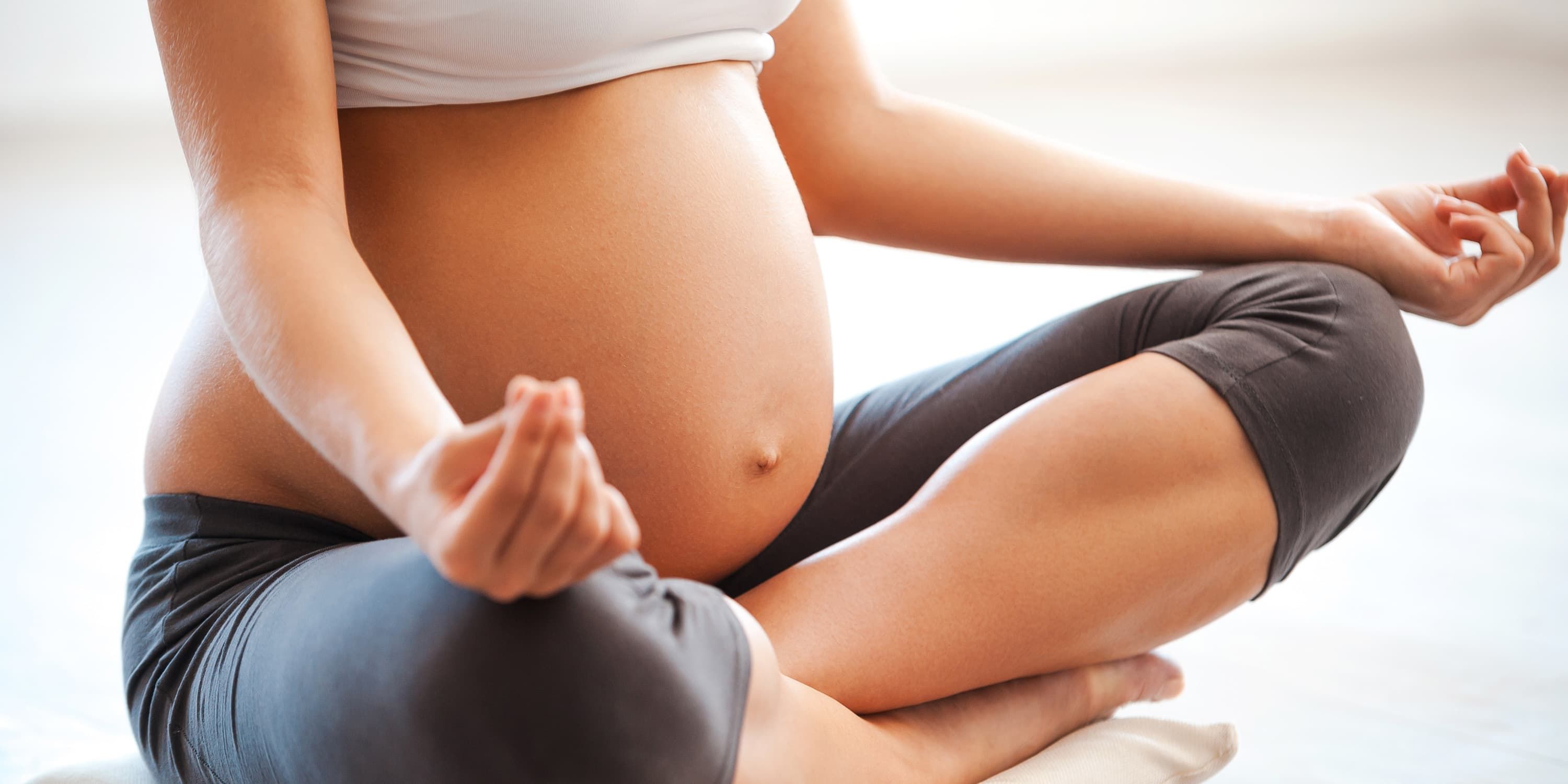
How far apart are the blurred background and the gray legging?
22 cm

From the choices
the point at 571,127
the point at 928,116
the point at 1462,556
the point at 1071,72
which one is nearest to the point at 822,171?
the point at 928,116

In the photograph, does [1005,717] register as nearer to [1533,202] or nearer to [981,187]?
[981,187]

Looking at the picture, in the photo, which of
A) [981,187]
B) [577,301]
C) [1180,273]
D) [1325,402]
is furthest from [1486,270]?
[1180,273]

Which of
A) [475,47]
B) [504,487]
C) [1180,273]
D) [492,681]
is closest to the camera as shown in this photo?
[504,487]

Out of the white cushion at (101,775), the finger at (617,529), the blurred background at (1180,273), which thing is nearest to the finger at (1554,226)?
the blurred background at (1180,273)

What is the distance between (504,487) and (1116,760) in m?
0.50

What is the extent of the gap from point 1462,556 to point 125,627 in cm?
108

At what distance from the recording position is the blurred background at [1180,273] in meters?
0.94

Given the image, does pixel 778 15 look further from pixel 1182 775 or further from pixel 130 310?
pixel 130 310

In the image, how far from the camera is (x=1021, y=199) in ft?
2.97

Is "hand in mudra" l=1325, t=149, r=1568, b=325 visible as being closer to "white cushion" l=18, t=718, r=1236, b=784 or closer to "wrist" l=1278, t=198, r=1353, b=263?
"wrist" l=1278, t=198, r=1353, b=263

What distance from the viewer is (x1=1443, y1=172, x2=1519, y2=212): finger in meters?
0.91

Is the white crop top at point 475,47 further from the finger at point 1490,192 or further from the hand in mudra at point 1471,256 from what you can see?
the finger at point 1490,192

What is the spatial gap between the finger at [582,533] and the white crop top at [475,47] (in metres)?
0.33
